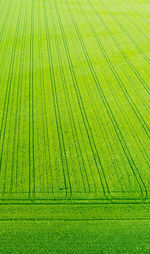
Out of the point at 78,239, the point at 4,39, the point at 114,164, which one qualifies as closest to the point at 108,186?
the point at 114,164

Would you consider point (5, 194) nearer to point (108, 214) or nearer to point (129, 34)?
point (108, 214)

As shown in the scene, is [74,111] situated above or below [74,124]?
above

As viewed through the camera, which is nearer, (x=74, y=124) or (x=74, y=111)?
(x=74, y=124)

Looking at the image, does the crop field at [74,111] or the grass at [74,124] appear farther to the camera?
the crop field at [74,111]

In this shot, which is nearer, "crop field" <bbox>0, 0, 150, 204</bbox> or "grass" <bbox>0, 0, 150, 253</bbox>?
"grass" <bbox>0, 0, 150, 253</bbox>
